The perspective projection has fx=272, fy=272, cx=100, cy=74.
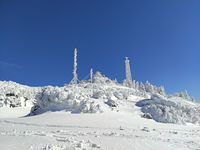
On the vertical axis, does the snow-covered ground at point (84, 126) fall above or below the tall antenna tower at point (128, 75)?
below

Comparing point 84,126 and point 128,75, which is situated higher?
point 128,75

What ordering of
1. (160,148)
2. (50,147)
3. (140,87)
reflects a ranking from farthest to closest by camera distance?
(140,87), (160,148), (50,147)

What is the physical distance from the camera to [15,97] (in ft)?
206

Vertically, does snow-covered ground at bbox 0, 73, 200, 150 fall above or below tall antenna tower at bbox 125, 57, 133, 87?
below

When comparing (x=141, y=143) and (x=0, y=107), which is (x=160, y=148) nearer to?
(x=141, y=143)

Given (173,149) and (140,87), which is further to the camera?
(140,87)

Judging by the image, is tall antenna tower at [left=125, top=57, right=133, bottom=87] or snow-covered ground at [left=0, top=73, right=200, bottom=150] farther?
tall antenna tower at [left=125, top=57, right=133, bottom=87]

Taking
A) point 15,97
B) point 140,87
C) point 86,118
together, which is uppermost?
point 140,87

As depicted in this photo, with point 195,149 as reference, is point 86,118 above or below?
above

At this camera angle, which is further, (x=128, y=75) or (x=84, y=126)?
(x=128, y=75)

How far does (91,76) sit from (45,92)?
392 ft

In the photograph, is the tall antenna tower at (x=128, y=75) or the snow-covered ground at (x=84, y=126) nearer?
the snow-covered ground at (x=84, y=126)

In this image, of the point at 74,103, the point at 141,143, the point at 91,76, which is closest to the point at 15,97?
the point at 74,103

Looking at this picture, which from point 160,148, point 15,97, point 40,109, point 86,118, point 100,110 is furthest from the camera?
point 15,97
